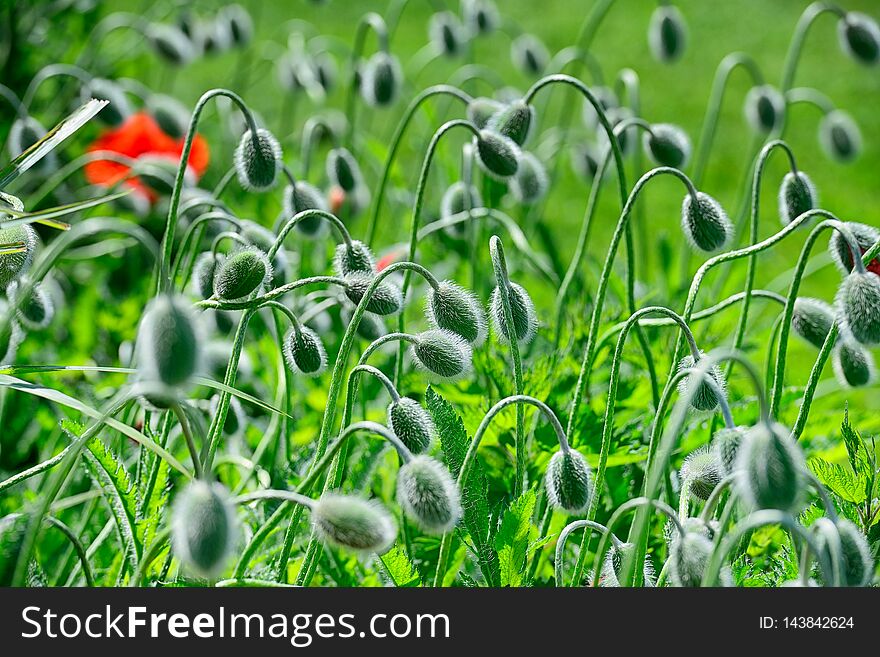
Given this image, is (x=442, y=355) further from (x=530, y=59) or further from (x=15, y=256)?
(x=530, y=59)

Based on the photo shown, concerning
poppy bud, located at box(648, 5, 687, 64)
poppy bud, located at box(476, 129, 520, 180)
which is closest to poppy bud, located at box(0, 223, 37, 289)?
poppy bud, located at box(476, 129, 520, 180)

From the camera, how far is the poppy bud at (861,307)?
3.67 feet

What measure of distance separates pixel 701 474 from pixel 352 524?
394 millimetres

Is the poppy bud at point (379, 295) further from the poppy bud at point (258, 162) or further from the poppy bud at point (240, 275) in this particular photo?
the poppy bud at point (258, 162)

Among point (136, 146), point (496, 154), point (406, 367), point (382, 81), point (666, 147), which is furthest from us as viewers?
point (136, 146)

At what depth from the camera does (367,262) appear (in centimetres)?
140

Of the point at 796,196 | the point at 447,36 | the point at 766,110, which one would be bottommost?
the point at 796,196

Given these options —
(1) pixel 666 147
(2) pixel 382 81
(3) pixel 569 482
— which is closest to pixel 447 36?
(2) pixel 382 81

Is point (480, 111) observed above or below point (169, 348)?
above

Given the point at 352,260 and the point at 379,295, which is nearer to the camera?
the point at 379,295

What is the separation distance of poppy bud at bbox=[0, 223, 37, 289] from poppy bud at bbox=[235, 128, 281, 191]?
0.29m

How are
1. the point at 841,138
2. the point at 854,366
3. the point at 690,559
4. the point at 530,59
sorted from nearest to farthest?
1. the point at 690,559
2. the point at 854,366
3. the point at 841,138
4. the point at 530,59

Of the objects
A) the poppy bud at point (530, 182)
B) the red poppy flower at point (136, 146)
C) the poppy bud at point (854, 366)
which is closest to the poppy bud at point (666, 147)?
the poppy bud at point (530, 182)

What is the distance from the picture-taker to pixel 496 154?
1.46m
